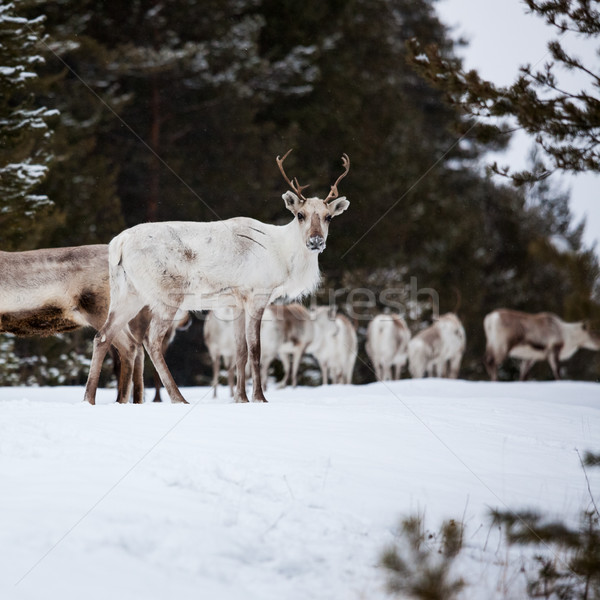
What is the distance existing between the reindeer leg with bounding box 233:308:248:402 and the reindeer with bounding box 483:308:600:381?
1013 centimetres

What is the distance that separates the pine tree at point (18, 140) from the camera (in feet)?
42.6

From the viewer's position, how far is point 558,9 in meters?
5.64

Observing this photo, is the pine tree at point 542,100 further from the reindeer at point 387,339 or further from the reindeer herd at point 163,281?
the reindeer at point 387,339

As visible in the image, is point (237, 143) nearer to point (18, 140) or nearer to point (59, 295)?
point (18, 140)

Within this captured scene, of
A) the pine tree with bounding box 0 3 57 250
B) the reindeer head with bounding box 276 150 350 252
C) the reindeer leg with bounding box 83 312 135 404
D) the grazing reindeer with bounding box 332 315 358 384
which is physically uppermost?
the pine tree with bounding box 0 3 57 250

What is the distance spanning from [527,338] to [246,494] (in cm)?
1445

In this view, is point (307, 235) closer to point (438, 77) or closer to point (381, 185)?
point (438, 77)

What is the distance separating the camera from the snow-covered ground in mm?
3516

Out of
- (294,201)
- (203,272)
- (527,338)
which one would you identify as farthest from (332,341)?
(203,272)

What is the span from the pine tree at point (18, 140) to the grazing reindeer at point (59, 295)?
5.02 m

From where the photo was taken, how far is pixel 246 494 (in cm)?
425

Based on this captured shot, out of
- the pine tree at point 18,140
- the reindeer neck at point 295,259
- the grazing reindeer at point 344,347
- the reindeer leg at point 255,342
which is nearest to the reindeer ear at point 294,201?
the reindeer neck at point 295,259

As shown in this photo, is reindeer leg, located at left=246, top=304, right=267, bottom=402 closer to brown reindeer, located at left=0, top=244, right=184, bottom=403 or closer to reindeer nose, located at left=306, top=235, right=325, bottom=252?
reindeer nose, located at left=306, top=235, right=325, bottom=252

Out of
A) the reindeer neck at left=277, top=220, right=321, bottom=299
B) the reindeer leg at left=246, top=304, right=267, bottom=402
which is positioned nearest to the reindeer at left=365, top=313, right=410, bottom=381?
the reindeer neck at left=277, top=220, right=321, bottom=299
